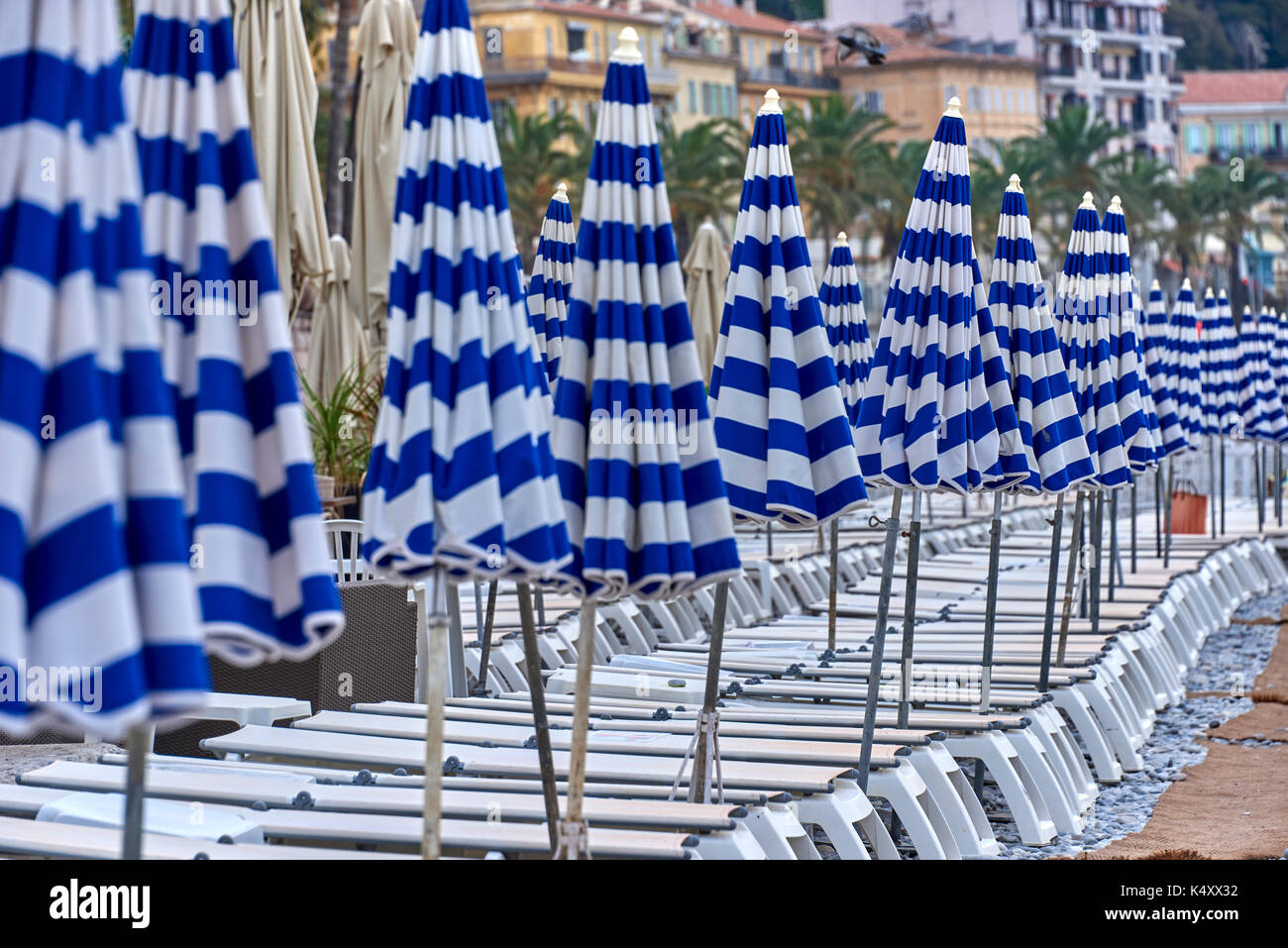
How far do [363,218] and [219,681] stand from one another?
3383 mm

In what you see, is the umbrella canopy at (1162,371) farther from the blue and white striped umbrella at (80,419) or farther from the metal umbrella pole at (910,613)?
the blue and white striped umbrella at (80,419)

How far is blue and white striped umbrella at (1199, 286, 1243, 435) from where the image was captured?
19031mm

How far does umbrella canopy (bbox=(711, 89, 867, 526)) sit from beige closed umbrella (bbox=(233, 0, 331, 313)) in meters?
2.62

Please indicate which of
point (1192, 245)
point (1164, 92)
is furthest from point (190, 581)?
point (1164, 92)

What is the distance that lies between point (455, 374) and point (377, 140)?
18.8ft

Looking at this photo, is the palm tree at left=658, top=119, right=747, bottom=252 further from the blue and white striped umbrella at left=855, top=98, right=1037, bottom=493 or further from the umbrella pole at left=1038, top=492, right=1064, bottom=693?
the blue and white striped umbrella at left=855, top=98, right=1037, bottom=493

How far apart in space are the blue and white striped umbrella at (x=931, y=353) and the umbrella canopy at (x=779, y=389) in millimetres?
1100

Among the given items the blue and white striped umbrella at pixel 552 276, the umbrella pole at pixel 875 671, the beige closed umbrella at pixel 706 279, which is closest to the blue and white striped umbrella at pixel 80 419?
the umbrella pole at pixel 875 671

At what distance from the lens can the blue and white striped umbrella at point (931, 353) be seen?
6.36 m

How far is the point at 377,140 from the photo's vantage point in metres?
9.20

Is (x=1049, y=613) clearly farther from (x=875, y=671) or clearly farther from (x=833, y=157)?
(x=833, y=157)

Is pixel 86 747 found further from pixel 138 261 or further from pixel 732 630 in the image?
pixel 732 630
